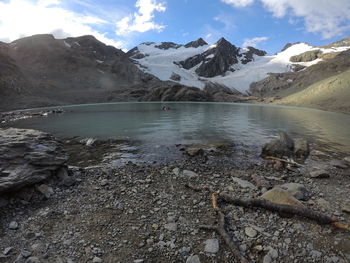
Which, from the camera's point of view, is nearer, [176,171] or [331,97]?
[176,171]

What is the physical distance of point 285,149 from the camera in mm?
16734

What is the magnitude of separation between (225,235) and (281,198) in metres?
3.12

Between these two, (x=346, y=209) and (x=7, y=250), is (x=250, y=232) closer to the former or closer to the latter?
(x=346, y=209)

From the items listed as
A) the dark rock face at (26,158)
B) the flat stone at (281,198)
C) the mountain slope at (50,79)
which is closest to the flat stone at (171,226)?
the flat stone at (281,198)

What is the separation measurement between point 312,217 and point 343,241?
3.42 feet

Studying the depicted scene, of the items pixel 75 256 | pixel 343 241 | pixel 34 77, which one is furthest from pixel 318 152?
pixel 34 77

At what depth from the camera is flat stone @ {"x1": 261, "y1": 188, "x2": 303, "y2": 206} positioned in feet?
27.3

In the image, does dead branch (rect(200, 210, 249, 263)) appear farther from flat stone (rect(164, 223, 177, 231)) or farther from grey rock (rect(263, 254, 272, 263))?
flat stone (rect(164, 223, 177, 231))

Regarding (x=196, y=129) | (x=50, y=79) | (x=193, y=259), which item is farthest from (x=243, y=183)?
(x=50, y=79)

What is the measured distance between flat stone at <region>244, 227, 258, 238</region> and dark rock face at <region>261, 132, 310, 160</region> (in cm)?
1015

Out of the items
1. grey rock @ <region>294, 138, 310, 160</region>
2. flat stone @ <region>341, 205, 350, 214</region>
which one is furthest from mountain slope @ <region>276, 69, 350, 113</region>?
flat stone @ <region>341, 205, 350, 214</region>

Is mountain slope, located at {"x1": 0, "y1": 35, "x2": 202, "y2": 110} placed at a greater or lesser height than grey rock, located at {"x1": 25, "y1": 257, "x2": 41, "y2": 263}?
greater

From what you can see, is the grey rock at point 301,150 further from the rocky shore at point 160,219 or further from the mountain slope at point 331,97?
Answer: the mountain slope at point 331,97

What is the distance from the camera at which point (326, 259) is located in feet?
20.0
